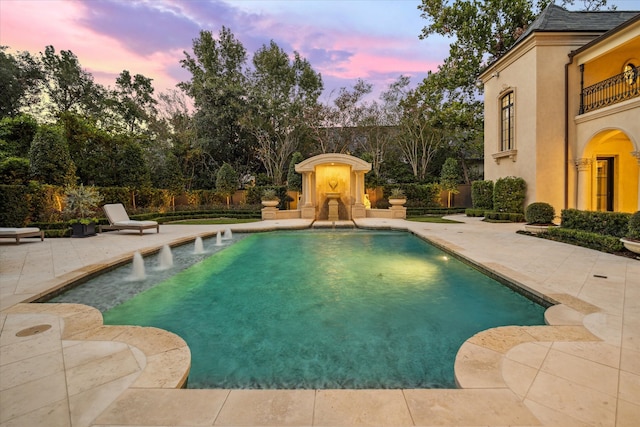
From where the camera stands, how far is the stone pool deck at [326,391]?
6.28ft

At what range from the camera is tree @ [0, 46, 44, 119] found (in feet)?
66.2

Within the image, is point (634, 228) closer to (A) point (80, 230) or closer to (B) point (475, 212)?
(B) point (475, 212)

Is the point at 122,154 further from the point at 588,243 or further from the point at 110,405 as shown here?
the point at 588,243

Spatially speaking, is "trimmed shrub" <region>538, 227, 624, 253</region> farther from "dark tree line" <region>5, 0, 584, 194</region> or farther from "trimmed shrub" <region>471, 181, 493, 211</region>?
"dark tree line" <region>5, 0, 584, 194</region>

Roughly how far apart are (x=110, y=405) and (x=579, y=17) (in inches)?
760

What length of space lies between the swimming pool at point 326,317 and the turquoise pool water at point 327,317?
14 millimetres

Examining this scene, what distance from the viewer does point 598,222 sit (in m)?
8.19

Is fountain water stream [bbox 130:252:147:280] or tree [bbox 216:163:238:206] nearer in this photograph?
fountain water stream [bbox 130:252:147:280]

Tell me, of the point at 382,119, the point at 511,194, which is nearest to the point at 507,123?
the point at 511,194

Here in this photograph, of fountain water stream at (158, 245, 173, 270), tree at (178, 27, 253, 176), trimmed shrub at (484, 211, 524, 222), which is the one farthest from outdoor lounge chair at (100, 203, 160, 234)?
trimmed shrub at (484, 211, 524, 222)

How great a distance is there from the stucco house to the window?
3.36 feet

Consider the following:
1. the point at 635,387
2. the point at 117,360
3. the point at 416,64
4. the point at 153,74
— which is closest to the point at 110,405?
the point at 117,360

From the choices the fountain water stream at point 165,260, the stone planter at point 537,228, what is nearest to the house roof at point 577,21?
the stone planter at point 537,228

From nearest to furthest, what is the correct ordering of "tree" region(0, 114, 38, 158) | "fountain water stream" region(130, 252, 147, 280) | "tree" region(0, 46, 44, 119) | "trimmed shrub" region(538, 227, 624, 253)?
"fountain water stream" region(130, 252, 147, 280), "trimmed shrub" region(538, 227, 624, 253), "tree" region(0, 114, 38, 158), "tree" region(0, 46, 44, 119)
